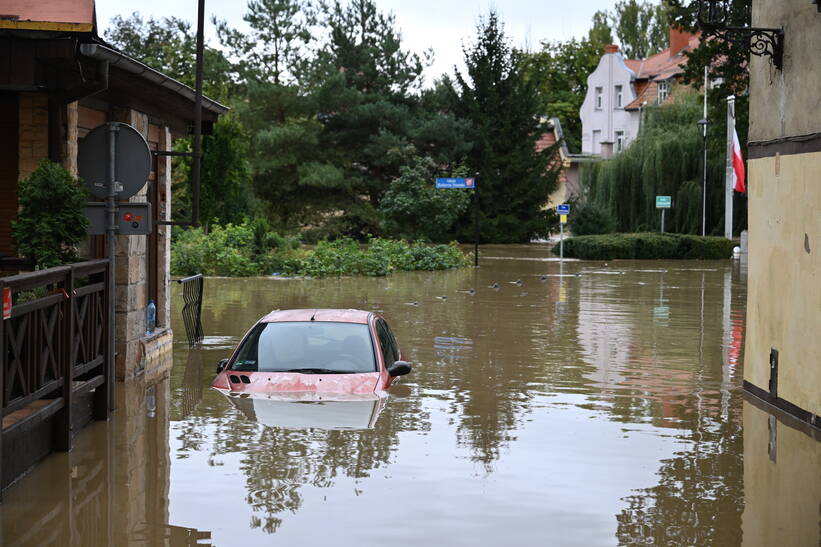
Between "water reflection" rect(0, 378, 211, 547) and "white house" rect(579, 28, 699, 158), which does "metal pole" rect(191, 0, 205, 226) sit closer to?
"water reflection" rect(0, 378, 211, 547)

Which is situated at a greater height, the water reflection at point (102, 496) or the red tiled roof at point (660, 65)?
the red tiled roof at point (660, 65)

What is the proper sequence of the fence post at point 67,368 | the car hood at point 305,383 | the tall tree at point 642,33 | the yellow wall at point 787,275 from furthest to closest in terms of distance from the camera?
the tall tree at point 642,33
the yellow wall at point 787,275
the car hood at point 305,383
the fence post at point 67,368

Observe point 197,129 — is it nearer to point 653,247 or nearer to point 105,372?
point 105,372

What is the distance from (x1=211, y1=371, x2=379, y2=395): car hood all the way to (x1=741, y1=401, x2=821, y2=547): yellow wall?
380 centimetres

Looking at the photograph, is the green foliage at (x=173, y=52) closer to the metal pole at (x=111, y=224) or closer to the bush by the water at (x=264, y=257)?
the bush by the water at (x=264, y=257)

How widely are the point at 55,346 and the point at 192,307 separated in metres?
10.3

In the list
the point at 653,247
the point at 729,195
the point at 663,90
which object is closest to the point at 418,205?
the point at 653,247

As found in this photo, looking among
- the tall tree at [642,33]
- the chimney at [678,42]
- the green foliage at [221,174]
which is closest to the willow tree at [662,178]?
the chimney at [678,42]

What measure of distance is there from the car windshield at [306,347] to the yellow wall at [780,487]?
4029 millimetres

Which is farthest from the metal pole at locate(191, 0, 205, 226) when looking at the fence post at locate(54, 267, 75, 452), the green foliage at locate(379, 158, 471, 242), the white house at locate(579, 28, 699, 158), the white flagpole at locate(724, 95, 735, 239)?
the white house at locate(579, 28, 699, 158)

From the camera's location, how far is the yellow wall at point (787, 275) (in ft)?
41.4

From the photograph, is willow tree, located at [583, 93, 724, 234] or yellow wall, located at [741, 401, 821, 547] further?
willow tree, located at [583, 93, 724, 234]

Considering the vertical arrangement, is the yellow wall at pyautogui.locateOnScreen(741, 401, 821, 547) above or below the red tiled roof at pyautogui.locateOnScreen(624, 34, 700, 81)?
below

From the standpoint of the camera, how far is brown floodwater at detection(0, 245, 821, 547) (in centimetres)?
833
